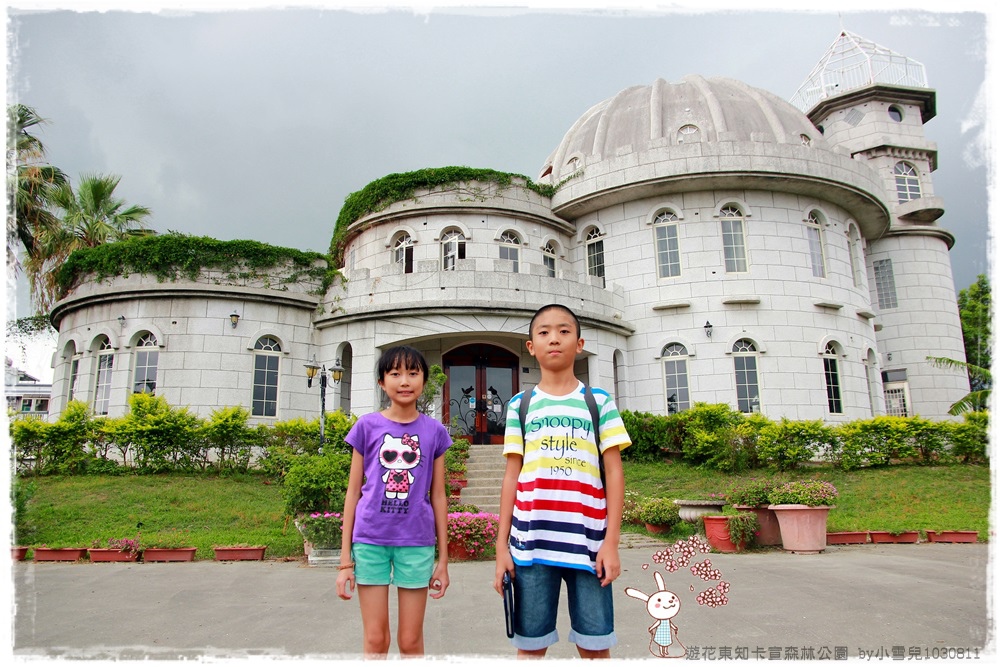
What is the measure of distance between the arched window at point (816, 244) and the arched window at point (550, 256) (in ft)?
23.7

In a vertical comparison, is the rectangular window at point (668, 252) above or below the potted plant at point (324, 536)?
above

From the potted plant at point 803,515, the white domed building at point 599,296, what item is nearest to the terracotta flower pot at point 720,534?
the potted plant at point 803,515

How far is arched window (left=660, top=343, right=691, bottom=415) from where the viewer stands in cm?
1794

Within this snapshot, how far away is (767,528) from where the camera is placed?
980cm

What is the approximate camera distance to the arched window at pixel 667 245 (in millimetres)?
18781

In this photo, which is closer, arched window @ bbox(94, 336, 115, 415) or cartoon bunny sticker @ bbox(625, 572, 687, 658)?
cartoon bunny sticker @ bbox(625, 572, 687, 658)

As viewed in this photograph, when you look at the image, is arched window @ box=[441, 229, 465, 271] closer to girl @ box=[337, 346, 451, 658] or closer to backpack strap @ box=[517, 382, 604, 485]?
girl @ box=[337, 346, 451, 658]

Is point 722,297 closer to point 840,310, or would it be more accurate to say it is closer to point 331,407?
point 840,310

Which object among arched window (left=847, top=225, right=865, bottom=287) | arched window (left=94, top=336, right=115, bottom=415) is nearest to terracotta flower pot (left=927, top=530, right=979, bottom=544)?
arched window (left=847, top=225, right=865, bottom=287)

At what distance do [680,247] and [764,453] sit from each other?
20.7ft

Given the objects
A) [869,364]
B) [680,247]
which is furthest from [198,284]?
[869,364]

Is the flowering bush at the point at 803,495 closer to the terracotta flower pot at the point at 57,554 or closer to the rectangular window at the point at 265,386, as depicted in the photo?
the terracotta flower pot at the point at 57,554

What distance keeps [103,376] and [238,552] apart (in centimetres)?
1037

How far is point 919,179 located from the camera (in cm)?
2434
